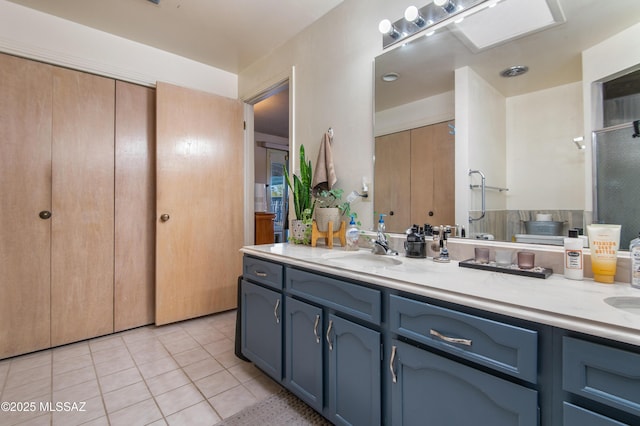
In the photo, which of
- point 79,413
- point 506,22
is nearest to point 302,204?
point 506,22

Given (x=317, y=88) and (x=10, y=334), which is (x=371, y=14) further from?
(x=10, y=334)

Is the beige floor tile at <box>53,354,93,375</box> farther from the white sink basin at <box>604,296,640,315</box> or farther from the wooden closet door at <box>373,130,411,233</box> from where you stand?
the white sink basin at <box>604,296,640,315</box>

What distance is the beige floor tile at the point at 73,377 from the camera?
1.78m

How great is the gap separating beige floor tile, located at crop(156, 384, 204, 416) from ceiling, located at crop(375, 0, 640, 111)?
6.52 feet

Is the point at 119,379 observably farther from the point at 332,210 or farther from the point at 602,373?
the point at 602,373

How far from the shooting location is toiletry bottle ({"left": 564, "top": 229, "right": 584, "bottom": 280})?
1.02m

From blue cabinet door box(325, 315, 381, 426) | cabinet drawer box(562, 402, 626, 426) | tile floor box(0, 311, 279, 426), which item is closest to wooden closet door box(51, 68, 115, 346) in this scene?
tile floor box(0, 311, 279, 426)

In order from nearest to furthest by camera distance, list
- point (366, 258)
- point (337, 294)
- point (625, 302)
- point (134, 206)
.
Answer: point (625, 302) < point (337, 294) < point (366, 258) < point (134, 206)

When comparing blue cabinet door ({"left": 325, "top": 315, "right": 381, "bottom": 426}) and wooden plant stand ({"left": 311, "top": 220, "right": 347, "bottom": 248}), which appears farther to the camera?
wooden plant stand ({"left": 311, "top": 220, "right": 347, "bottom": 248})

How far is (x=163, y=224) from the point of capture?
8.42 ft

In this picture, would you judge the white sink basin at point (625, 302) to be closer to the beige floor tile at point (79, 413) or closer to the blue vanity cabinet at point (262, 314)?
the blue vanity cabinet at point (262, 314)

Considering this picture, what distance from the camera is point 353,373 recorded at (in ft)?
3.89

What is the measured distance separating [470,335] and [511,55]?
3.96ft

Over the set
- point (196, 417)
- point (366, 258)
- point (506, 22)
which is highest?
point (506, 22)
